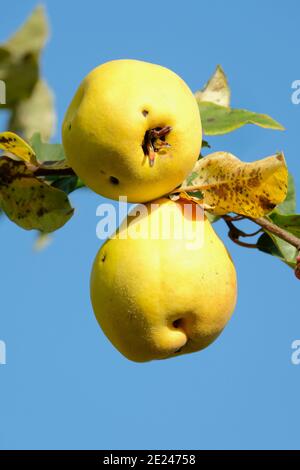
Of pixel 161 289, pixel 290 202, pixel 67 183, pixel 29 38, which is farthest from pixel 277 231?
pixel 29 38

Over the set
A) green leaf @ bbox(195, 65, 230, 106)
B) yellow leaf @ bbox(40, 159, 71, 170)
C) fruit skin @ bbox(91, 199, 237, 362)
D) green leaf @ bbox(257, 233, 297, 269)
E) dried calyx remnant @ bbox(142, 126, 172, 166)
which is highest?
green leaf @ bbox(195, 65, 230, 106)

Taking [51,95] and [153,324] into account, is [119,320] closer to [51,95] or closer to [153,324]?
[153,324]

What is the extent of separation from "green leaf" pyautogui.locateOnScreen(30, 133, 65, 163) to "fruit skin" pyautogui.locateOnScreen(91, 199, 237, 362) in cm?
54

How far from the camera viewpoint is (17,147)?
6.81 ft

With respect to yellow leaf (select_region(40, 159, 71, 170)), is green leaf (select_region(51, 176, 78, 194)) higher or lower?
higher

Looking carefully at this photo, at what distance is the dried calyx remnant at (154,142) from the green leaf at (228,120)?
321mm

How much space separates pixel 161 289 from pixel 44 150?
2.40ft

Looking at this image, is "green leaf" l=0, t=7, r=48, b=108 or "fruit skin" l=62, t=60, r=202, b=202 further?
"green leaf" l=0, t=7, r=48, b=108

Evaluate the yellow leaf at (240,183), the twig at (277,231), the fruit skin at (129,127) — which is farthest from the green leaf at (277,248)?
the fruit skin at (129,127)

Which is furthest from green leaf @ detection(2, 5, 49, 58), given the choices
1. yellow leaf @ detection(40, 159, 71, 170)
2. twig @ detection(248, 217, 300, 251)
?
twig @ detection(248, 217, 300, 251)

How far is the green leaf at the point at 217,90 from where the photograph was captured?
2.50 m

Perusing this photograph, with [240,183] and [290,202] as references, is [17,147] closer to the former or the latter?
[240,183]

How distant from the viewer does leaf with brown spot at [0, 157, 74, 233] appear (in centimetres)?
212

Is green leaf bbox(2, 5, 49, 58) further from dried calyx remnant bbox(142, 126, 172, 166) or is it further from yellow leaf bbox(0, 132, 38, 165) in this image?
dried calyx remnant bbox(142, 126, 172, 166)
